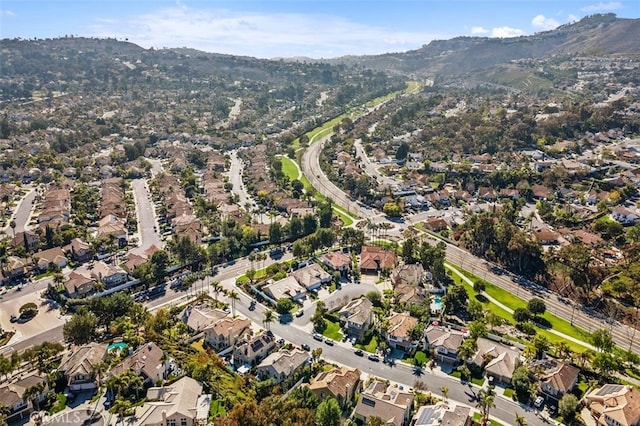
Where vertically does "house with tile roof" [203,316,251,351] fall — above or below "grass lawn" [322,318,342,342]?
above

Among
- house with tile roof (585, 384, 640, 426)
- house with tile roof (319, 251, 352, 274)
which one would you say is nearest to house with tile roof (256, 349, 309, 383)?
house with tile roof (319, 251, 352, 274)

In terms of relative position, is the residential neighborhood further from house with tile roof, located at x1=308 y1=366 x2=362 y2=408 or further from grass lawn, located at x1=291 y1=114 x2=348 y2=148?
grass lawn, located at x1=291 y1=114 x2=348 y2=148

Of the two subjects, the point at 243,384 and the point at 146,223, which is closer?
the point at 243,384

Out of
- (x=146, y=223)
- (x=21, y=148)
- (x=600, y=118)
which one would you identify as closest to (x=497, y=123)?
(x=600, y=118)

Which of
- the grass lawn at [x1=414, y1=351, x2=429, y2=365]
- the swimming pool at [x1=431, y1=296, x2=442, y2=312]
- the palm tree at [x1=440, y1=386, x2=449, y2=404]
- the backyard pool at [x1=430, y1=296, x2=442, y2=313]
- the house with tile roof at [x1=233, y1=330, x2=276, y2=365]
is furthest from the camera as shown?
the swimming pool at [x1=431, y1=296, x2=442, y2=312]

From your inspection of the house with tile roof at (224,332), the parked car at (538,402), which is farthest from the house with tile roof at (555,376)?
the house with tile roof at (224,332)

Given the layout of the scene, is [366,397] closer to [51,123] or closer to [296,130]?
[296,130]
